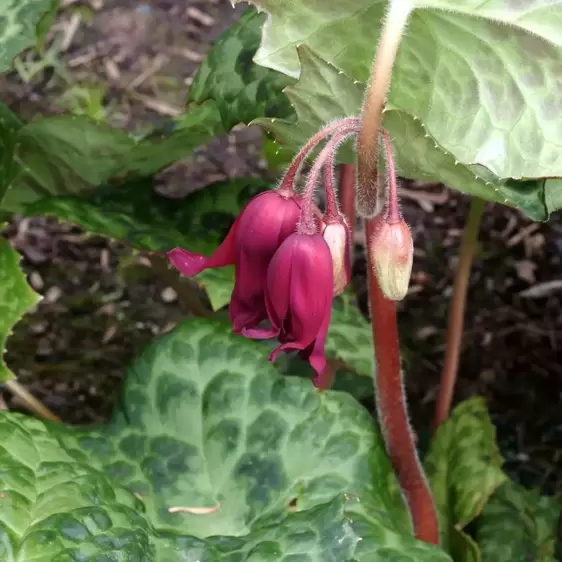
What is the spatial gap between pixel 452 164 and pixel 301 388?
1.18ft

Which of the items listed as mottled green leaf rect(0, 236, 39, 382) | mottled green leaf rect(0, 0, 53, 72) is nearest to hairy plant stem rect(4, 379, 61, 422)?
mottled green leaf rect(0, 236, 39, 382)

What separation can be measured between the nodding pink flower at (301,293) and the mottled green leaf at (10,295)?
41 centimetres

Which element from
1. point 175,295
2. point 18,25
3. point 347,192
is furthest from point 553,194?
point 175,295

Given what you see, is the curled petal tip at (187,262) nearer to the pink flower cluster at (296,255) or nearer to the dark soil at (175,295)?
the pink flower cluster at (296,255)

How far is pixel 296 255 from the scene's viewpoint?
0.63 metres

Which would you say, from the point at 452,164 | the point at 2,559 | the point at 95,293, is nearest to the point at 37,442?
the point at 2,559

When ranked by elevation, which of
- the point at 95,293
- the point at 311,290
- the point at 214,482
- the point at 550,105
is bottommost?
the point at 95,293

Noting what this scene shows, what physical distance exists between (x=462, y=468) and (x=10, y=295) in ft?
2.25

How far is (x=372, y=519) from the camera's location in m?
0.82

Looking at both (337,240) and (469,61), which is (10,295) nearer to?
(337,240)

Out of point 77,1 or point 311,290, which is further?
point 77,1

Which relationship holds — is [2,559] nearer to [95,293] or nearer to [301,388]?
[301,388]

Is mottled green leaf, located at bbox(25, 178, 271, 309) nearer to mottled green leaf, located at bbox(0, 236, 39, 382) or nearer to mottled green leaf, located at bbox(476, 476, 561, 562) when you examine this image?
mottled green leaf, located at bbox(0, 236, 39, 382)

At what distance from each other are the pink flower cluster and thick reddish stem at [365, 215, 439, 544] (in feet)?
0.23
